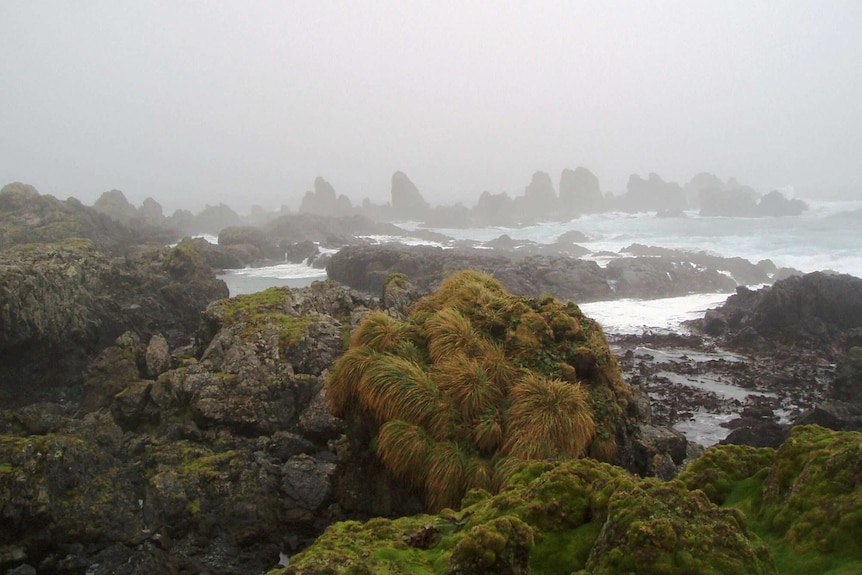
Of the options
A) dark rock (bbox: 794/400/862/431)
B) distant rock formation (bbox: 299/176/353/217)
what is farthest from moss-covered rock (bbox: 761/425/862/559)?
distant rock formation (bbox: 299/176/353/217)

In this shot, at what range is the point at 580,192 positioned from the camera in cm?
11625

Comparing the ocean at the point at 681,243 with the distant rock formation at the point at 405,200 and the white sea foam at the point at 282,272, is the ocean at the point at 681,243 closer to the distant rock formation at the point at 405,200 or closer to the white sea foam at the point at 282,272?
the white sea foam at the point at 282,272

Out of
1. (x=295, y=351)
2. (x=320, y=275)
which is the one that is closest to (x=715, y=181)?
(x=320, y=275)

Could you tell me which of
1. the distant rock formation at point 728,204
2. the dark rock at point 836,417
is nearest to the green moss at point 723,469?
the dark rock at point 836,417

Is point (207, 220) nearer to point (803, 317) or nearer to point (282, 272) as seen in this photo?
point (282, 272)

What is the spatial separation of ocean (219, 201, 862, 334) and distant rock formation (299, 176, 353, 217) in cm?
1962

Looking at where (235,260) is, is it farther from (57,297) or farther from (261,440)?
(261,440)

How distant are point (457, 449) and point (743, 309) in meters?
23.1

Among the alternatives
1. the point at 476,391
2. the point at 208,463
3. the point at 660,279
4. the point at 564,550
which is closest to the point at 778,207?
the point at 660,279

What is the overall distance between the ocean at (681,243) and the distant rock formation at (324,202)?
1962cm

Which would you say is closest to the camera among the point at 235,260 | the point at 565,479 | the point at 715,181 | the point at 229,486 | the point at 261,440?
the point at 565,479

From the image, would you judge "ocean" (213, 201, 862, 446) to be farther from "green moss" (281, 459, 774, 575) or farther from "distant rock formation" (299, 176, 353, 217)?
"distant rock formation" (299, 176, 353, 217)

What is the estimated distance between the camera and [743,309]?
2605 centimetres

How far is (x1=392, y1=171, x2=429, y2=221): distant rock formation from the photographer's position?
4092 inches
